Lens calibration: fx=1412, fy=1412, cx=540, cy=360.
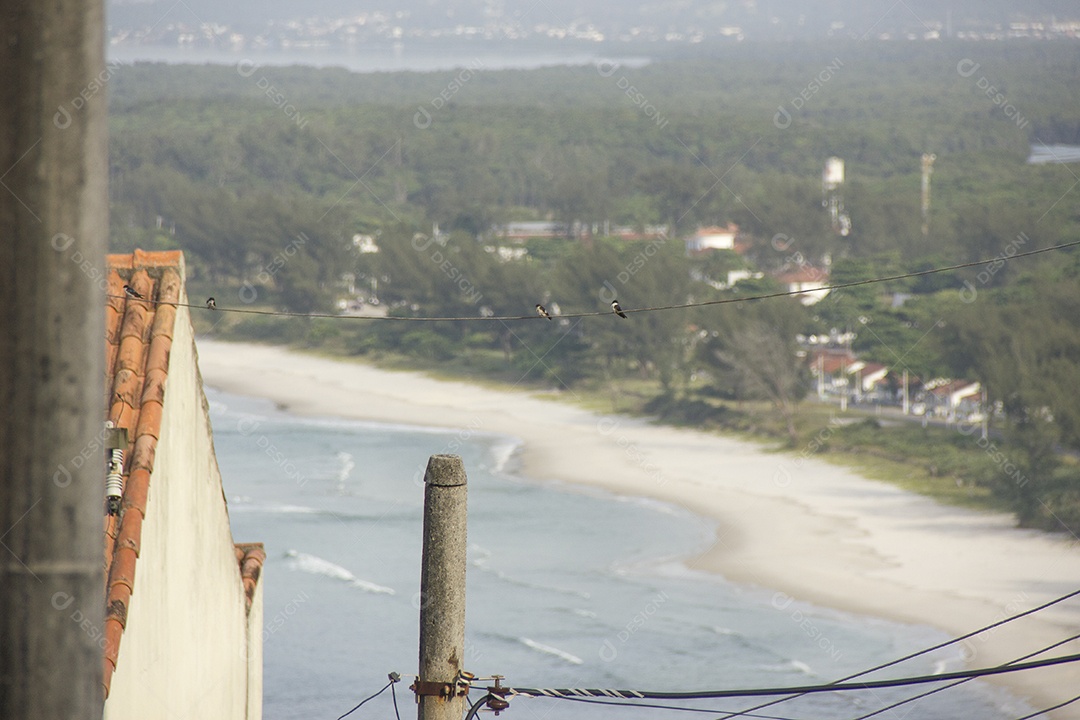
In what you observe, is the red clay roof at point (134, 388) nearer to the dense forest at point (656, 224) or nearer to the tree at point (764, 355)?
the dense forest at point (656, 224)

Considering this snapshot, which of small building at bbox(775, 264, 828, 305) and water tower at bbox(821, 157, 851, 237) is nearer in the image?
small building at bbox(775, 264, 828, 305)

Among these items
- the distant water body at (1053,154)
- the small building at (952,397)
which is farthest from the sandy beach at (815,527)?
the distant water body at (1053,154)

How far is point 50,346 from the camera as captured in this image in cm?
200

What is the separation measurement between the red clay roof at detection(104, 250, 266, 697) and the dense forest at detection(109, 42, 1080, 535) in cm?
2406

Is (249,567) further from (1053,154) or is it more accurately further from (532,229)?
(1053,154)

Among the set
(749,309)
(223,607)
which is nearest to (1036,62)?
(749,309)

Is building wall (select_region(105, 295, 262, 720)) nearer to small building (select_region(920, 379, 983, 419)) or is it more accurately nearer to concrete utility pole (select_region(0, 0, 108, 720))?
concrete utility pole (select_region(0, 0, 108, 720))

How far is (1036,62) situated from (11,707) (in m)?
194

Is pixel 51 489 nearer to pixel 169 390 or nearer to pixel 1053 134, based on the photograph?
pixel 169 390

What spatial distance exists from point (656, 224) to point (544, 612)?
6082cm

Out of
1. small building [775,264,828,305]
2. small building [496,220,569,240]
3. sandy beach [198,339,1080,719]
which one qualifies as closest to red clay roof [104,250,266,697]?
sandy beach [198,339,1080,719]

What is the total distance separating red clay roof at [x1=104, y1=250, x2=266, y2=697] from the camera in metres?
5.29

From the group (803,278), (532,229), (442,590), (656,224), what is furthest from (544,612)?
(656,224)

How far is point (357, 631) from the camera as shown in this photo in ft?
72.7
